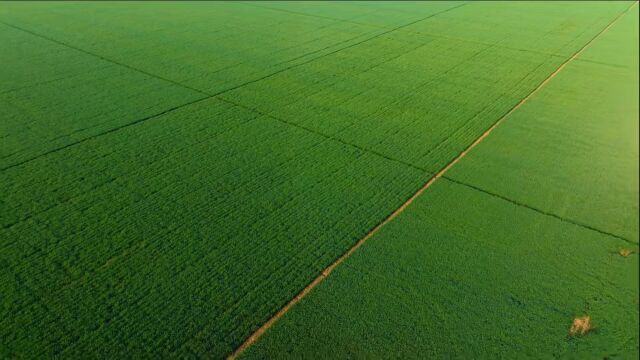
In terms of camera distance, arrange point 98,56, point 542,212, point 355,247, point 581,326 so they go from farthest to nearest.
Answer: point 98,56
point 542,212
point 355,247
point 581,326

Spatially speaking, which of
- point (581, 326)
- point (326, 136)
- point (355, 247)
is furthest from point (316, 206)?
point (581, 326)

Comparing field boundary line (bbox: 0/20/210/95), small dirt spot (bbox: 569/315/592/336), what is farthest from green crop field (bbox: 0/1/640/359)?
field boundary line (bbox: 0/20/210/95)

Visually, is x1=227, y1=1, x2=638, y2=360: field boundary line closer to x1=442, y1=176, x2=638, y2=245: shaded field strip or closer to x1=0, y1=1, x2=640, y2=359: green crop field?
x1=0, y1=1, x2=640, y2=359: green crop field

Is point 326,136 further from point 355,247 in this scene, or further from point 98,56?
point 98,56

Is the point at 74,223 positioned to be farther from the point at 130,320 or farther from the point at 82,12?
the point at 82,12

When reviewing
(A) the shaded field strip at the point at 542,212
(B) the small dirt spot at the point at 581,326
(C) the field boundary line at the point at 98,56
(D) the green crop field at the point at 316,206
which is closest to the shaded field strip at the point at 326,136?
(D) the green crop field at the point at 316,206

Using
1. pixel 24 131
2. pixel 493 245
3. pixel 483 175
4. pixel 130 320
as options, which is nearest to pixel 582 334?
pixel 493 245
